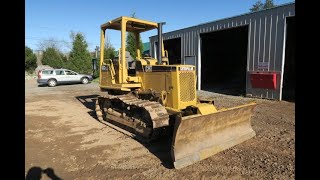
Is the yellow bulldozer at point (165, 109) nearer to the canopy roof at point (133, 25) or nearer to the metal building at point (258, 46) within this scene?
the canopy roof at point (133, 25)

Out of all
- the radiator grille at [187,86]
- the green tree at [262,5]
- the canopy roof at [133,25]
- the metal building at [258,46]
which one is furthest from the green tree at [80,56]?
the green tree at [262,5]

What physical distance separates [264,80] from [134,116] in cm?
808

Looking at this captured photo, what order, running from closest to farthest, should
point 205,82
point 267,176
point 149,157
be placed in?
point 267,176, point 149,157, point 205,82

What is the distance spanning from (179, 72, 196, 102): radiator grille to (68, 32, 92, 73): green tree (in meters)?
31.2

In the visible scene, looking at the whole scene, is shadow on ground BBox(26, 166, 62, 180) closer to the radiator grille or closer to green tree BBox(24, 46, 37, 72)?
the radiator grille

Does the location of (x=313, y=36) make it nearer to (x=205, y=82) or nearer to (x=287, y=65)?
(x=287, y=65)

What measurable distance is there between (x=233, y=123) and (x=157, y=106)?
1.80 metres

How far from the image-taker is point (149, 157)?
5613 millimetres

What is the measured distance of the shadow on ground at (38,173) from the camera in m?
4.86

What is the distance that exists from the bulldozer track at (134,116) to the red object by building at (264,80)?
7606 mm

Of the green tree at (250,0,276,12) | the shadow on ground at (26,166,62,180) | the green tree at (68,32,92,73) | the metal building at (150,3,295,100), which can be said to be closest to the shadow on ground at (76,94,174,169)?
the shadow on ground at (26,166,62,180)

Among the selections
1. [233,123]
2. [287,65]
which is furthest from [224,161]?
[287,65]

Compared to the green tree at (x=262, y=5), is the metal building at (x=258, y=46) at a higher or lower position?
lower
